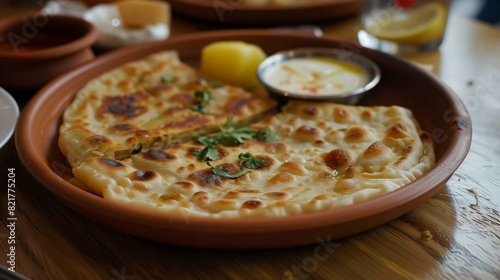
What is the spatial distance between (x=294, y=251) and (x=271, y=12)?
265 centimetres

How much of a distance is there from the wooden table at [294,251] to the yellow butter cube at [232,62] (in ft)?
4.37

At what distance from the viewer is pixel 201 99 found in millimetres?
3277

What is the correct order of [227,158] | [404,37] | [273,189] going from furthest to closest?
1. [404,37]
2. [227,158]
3. [273,189]

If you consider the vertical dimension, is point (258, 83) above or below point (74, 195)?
below

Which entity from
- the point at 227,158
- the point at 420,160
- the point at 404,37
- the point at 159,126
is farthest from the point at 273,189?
the point at 404,37

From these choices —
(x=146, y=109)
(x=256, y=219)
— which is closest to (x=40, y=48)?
(x=146, y=109)

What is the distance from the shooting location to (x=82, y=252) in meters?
2.22

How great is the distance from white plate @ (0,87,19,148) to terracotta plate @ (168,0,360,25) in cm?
200

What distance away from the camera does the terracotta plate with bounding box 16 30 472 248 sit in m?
2.05

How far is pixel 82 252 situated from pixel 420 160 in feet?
4.79

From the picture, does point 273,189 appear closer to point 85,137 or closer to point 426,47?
point 85,137

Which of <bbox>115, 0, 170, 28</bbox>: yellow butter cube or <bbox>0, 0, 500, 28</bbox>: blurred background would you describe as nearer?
<bbox>115, 0, 170, 28</bbox>: yellow butter cube

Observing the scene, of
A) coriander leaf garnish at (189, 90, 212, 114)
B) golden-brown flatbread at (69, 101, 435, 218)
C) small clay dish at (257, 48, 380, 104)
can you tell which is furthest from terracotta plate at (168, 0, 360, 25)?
golden-brown flatbread at (69, 101, 435, 218)

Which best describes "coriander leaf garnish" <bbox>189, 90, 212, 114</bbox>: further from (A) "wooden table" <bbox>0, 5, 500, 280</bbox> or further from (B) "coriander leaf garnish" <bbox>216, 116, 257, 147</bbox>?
(A) "wooden table" <bbox>0, 5, 500, 280</bbox>
